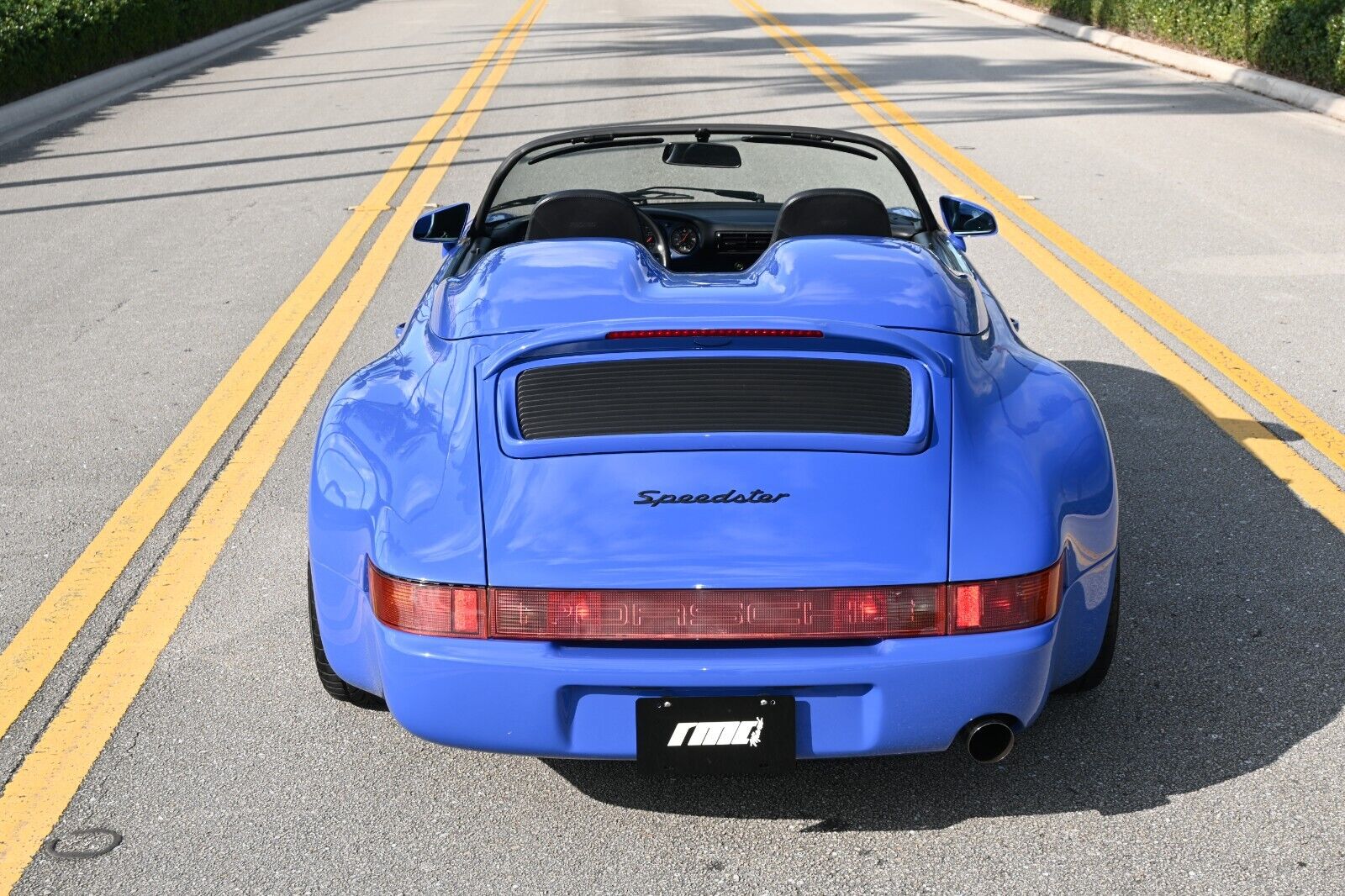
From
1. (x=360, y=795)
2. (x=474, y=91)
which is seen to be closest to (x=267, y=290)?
(x=360, y=795)

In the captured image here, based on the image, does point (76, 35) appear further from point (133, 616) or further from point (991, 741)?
Result: point (991, 741)

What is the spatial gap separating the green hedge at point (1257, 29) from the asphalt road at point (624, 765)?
3897mm

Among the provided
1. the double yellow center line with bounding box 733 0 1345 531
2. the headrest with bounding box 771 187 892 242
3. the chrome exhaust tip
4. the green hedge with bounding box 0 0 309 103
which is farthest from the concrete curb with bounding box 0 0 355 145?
the chrome exhaust tip

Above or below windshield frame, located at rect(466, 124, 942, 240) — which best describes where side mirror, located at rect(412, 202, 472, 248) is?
below

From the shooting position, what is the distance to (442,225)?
17.3ft

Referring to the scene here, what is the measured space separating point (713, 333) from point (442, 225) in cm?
203

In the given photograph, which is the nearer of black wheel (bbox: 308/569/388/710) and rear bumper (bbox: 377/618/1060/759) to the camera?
rear bumper (bbox: 377/618/1060/759)

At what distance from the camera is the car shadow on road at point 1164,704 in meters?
3.45

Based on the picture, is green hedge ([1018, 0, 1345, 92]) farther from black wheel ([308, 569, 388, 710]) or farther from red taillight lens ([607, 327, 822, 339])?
black wheel ([308, 569, 388, 710])

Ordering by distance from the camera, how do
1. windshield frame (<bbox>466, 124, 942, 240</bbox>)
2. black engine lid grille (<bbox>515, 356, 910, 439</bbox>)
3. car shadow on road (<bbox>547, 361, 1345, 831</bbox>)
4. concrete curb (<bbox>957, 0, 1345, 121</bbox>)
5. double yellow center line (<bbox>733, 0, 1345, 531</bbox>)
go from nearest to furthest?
black engine lid grille (<bbox>515, 356, 910, 439</bbox>)
car shadow on road (<bbox>547, 361, 1345, 831</bbox>)
windshield frame (<bbox>466, 124, 942, 240</bbox>)
double yellow center line (<bbox>733, 0, 1345, 531</bbox>)
concrete curb (<bbox>957, 0, 1345, 121</bbox>)

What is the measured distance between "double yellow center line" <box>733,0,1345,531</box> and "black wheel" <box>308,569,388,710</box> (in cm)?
A: 303

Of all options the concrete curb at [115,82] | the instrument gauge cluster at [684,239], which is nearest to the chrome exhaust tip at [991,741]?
the instrument gauge cluster at [684,239]

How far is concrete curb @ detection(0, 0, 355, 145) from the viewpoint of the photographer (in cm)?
1573

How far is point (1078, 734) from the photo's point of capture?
3.70 meters
